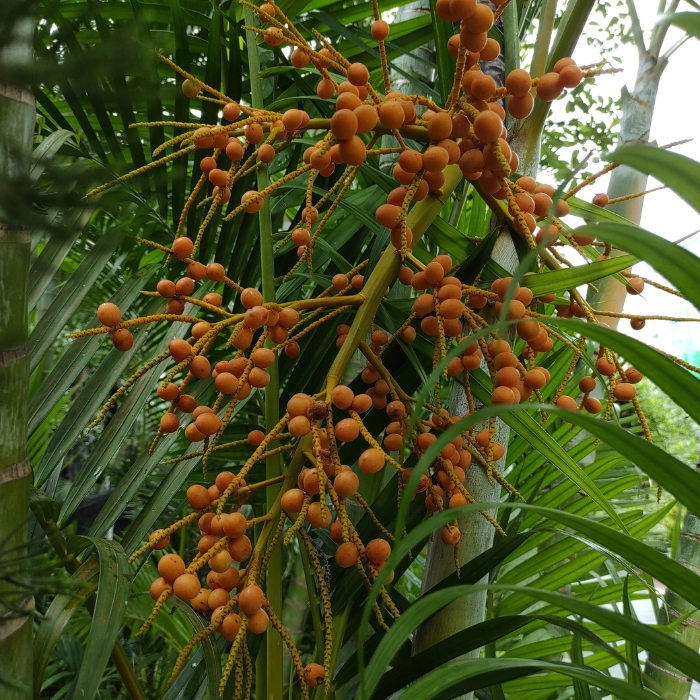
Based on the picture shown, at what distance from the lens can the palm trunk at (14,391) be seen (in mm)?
307

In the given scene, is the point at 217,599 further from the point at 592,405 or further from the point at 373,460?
the point at 592,405

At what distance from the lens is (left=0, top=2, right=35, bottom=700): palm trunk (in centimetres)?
31

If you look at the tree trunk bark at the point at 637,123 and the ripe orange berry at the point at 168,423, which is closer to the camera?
the ripe orange berry at the point at 168,423

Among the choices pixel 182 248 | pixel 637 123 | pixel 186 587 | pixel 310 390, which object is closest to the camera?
pixel 186 587

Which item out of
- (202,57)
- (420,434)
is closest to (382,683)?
(420,434)

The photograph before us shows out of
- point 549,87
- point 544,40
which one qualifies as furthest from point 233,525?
point 544,40

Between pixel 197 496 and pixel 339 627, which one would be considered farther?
pixel 339 627

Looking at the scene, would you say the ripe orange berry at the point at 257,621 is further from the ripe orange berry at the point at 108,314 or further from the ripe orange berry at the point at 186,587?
the ripe orange berry at the point at 108,314

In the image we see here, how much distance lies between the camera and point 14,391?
0.33 m

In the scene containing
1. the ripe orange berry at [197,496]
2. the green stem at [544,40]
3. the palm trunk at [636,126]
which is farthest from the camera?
the palm trunk at [636,126]

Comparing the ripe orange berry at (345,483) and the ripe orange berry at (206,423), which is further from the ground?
the ripe orange berry at (206,423)

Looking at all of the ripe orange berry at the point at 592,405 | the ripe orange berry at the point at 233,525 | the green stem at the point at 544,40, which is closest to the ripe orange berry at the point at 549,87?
the green stem at the point at 544,40

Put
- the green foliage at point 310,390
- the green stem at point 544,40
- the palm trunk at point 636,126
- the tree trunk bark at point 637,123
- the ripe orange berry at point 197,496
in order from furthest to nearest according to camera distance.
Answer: the tree trunk bark at point 637,123 < the palm trunk at point 636,126 < the green stem at point 544,40 < the ripe orange berry at point 197,496 < the green foliage at point 310,390

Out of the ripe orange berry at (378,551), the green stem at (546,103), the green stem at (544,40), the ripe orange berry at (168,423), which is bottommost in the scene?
the ripe orange berry at (378,551)
